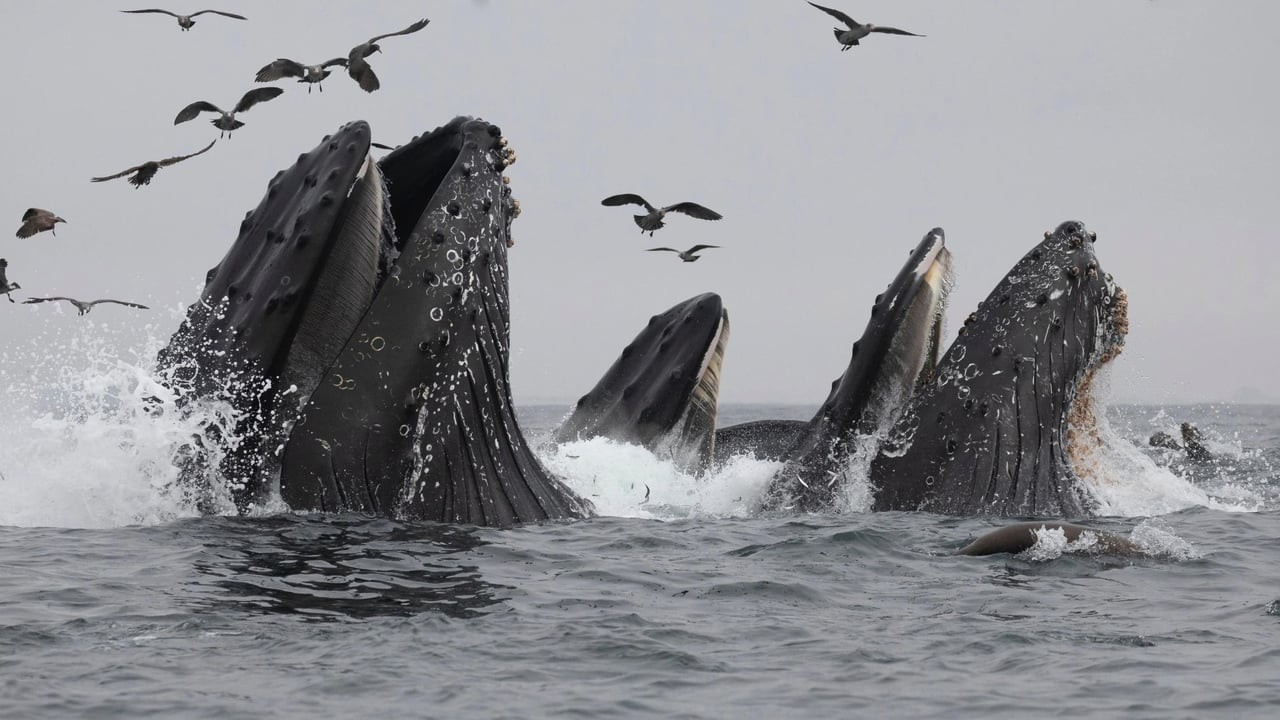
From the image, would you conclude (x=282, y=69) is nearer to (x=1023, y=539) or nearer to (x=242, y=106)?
(x=242, y=106)

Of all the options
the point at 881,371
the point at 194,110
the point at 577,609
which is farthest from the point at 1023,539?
the point at 194,110

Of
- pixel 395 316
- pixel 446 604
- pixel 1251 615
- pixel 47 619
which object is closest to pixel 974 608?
pixel 1251 615

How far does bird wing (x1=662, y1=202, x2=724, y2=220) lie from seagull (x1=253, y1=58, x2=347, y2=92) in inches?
148

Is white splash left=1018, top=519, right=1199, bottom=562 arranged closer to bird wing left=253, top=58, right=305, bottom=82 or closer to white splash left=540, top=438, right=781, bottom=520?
white splash left=540, top=438, right=781, bottom=520

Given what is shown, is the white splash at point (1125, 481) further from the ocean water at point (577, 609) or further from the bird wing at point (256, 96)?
the bird wing at point (256, 96)

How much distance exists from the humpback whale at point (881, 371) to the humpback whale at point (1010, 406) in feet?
1.01

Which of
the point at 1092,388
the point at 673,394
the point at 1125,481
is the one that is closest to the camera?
the point at 1092,388

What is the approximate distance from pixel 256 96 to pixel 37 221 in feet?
7.29

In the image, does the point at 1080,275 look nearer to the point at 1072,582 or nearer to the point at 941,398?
the point at 941,398

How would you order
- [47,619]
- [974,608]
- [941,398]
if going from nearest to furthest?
[47,619]
[974,608]
[941,398]

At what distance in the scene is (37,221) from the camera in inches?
534

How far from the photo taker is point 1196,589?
805 cm

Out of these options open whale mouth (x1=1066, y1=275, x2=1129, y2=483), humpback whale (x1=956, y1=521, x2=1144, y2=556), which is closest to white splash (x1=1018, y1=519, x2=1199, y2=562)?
humpback whale (x1=956, y1=521, x2=1144, y2=556)

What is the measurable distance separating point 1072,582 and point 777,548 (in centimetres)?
175
